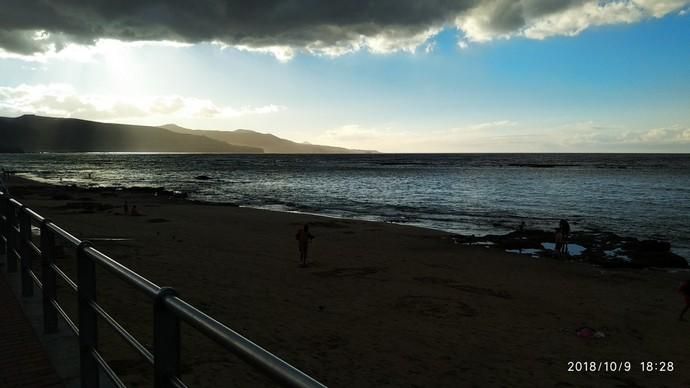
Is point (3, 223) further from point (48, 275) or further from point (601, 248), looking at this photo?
point (601, 248)

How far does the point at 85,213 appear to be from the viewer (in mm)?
27219

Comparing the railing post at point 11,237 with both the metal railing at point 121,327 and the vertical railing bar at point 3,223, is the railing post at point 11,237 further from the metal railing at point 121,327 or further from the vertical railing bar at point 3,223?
the vertical railing bar at point 3,223

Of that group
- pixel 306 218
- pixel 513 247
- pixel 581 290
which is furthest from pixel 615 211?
pixel 581 290

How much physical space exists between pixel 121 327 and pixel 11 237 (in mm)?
5427

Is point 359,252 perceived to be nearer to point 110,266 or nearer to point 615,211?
point 110,266

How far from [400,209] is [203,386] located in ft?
109

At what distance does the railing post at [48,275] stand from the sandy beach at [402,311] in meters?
1.39

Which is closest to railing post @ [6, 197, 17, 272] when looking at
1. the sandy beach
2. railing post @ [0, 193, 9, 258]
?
railing post @ [0, 193, 9, 258]

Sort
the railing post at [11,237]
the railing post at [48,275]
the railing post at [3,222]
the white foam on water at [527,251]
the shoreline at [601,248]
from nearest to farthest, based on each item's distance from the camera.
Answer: the railing post at [48,275] → the railing post at [11,237] → the railing post at [3,222] → the shoreline at [601,248] → the white foam on water at [527,251]

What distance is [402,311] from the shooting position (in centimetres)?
1088

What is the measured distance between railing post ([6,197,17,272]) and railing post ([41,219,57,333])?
2167 mm

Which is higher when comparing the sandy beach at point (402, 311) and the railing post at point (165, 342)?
the railing post at point (165, 342)

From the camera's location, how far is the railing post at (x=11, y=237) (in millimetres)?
6524

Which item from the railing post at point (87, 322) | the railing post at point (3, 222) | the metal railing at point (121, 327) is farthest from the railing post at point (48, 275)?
the railing post at point (3, 222)
